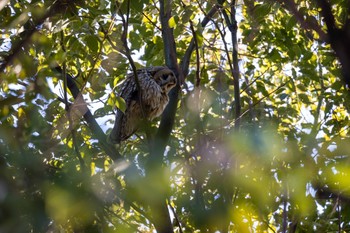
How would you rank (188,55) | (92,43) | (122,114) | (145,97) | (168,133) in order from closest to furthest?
(92,43) < (168,133) < (188,55) < (122,114) < (145,97)

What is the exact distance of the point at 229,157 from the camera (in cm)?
369

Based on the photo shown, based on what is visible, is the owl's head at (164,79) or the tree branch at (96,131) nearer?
the tree branch at (96,131)

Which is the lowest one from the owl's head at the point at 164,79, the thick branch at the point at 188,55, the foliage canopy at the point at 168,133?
the foliage canopy at the point at 168,133

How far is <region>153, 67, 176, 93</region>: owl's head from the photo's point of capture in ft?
16.8

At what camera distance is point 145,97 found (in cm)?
524

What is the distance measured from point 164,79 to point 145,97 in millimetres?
280

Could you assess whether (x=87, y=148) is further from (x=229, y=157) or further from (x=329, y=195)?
(x=329, y=195)

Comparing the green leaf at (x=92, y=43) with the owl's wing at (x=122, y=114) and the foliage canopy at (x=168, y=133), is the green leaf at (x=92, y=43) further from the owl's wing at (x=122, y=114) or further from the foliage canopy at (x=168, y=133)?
the owl's wing at (x=122, y=114)

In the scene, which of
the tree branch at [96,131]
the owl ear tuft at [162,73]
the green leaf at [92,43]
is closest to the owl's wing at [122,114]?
the owl ear tuft at [162,73]

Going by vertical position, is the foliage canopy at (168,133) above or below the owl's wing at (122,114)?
below

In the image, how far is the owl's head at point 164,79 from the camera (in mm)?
5125

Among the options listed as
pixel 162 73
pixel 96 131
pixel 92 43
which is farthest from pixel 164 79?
pixel 92 43

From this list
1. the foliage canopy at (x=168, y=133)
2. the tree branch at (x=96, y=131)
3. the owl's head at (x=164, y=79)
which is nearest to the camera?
the foliage canopy at (x=168, y=133)

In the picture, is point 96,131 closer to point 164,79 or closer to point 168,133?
point 168,133
